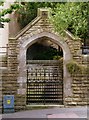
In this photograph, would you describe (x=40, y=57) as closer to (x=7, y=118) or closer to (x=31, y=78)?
(x=31, y=78)

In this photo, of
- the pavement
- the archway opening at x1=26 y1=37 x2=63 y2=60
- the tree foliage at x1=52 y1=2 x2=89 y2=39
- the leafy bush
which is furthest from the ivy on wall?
the tree foliage at x1=52 y1=2 x2=89 y2=39

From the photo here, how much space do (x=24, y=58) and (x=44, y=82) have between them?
1498 mm

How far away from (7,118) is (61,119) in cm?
226

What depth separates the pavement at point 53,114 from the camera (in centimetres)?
1555

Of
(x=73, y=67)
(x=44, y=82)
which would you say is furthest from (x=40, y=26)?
(x=44, y=82)

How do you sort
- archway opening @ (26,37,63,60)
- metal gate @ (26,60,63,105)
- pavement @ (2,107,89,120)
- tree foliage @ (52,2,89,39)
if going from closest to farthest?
tree foliage @ (52,2,89,39) < pavement @ (2,107,89,120) < metal gate @ (26,60,63,105) < archway opening @ (26,37,63,60)

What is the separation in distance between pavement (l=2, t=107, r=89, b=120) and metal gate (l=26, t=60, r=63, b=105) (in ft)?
2.53

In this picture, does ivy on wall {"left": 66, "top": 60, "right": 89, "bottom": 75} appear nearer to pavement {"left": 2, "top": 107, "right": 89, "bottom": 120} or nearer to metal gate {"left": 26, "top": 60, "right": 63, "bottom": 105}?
metal gate {"left": 26, "top": 60, "right": 63, "bottom": 105}

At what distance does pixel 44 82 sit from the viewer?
60.1 feet

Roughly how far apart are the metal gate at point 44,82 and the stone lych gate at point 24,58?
36 cm

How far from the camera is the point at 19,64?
59.3 ft

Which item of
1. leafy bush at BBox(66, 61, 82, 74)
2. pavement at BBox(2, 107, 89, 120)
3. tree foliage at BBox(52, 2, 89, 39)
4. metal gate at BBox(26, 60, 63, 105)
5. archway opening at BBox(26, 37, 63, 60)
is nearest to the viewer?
tree foliage at BBox(52, 2, 89, 39)

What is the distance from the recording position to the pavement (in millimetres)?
15555

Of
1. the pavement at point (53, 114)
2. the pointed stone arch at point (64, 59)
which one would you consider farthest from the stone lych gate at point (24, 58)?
the pavement at point (53, 114)
